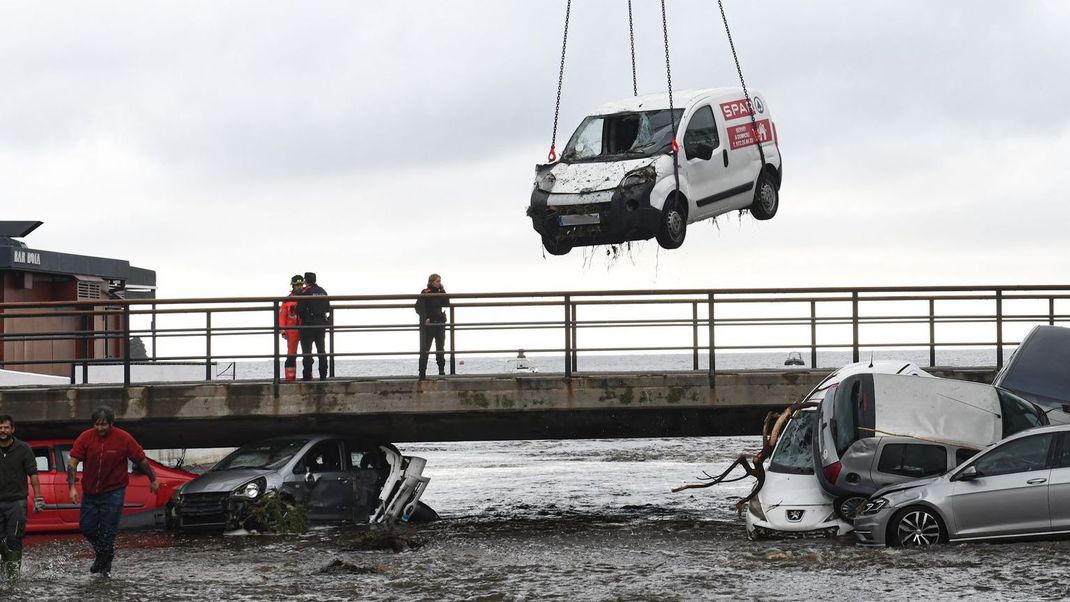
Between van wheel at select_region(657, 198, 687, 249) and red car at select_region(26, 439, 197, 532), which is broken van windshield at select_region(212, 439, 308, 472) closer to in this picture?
red car at select_region(26, 439, 197, 532)

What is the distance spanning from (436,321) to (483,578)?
702cm

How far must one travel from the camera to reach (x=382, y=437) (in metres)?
21.2

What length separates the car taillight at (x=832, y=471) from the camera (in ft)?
50.1

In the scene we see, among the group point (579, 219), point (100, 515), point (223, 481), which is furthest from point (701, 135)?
point (100, 515)

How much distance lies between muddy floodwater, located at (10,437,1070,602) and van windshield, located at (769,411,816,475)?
1080mm

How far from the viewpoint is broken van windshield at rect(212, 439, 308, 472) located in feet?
60.1

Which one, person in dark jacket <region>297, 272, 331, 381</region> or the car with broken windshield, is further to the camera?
person in dark jacket <region>297, 272, 331, 381</region>

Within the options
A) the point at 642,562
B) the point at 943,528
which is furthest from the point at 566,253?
the point at 943,528

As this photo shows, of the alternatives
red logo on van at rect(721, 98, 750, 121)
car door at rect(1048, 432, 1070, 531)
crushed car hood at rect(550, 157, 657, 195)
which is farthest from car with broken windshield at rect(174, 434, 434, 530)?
car door at rect(1048, 432, 1070, 531)

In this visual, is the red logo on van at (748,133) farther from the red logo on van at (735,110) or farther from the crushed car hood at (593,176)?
the crushed car hood at (593,176)

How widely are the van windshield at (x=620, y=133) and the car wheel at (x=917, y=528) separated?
Answer: 622 cm

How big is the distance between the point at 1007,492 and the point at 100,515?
8.99m

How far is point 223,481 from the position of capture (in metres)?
17.9

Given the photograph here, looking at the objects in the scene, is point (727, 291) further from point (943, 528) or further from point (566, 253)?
point (943, 528)
